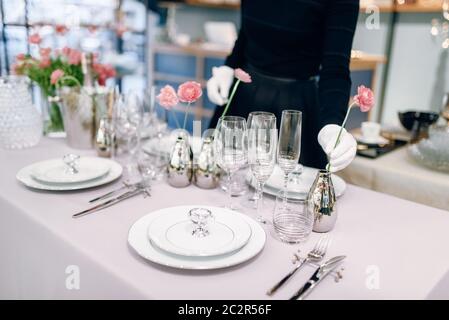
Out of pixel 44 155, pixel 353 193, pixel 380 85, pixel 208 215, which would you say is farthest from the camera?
pixel 380 85

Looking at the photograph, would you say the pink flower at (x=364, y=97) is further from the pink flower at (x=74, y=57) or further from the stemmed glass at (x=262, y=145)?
the pink flower at (x=74, y=57)

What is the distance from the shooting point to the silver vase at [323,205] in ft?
2.97

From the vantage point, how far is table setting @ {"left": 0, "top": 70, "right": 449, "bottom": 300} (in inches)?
28.9

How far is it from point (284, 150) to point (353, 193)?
0.26 meters

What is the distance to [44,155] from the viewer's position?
1378 millimetres

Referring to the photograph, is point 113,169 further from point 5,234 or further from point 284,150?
point 284,150

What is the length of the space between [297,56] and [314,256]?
886 millimetres

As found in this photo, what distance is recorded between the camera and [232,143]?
975 mm

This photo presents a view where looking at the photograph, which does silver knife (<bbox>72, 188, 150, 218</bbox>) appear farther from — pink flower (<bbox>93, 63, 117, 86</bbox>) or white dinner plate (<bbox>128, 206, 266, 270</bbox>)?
pink flower (<bbox>93, 63, 117, 86</bbox>)

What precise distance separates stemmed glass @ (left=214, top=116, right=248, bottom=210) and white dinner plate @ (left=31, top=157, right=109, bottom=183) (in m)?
0.35

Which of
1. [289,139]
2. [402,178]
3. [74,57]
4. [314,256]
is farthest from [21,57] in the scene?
[402,178]

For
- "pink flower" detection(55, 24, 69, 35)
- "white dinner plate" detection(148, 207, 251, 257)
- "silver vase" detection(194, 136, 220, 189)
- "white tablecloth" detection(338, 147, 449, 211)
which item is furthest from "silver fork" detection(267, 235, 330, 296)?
"pink flower" detection(55, 24, 69, 35)

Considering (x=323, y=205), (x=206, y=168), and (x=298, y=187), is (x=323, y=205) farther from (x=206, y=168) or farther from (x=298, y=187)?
(x=206, y=168)
